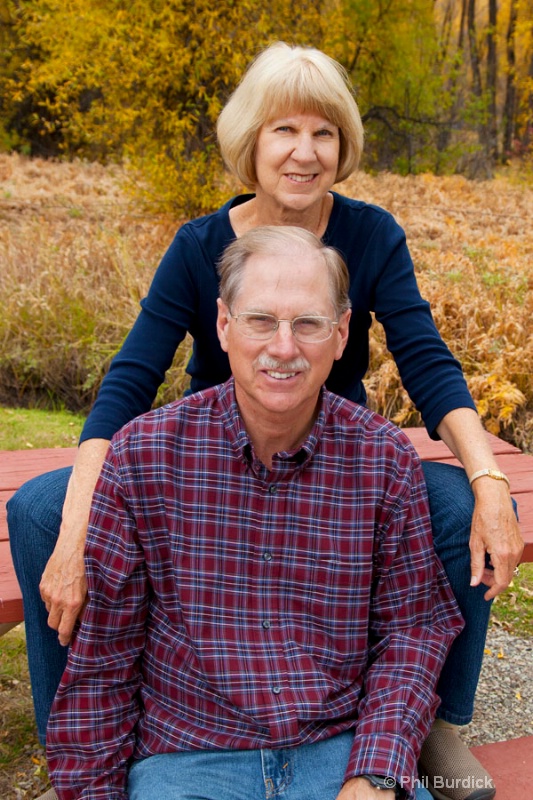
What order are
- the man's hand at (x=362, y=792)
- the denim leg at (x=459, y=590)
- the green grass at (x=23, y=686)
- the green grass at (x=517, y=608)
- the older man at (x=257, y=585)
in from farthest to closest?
the green grass at (x=517, y=608)
the green grass at (x=23, y=686)
the denim leg at (x=459, y=590)
the older man at (x=257, y=585)
the man's hand at (x=362, y=792)

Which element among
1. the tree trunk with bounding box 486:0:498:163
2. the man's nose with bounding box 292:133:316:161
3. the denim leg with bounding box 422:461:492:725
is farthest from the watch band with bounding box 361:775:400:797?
the tree trunk with bounding box 486:0:498:163

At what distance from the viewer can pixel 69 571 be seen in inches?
73.5

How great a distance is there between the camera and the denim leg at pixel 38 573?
2014mm

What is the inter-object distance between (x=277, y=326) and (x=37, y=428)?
376 cm

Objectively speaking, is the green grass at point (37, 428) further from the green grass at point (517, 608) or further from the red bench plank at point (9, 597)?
the red bench plank at point (9, 597)

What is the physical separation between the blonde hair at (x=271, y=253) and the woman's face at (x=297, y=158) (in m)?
0.52

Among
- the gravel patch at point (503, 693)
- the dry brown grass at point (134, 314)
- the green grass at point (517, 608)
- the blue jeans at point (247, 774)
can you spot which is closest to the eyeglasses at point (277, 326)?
the blue jeans at point (247, 774)

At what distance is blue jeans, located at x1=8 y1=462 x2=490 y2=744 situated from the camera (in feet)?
6.63

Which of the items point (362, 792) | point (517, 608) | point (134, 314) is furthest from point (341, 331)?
point (134, 314)

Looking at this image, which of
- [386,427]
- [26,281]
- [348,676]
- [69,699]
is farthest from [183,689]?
Answer: [26,281]

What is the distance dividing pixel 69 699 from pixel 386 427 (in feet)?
2.97

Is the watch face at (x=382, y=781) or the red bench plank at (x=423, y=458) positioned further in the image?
the red bench plank at (x=423, y=458)

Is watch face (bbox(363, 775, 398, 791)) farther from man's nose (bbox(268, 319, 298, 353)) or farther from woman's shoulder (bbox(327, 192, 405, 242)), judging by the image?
woman's shoulder (bbox(327, 192, 405, 242))

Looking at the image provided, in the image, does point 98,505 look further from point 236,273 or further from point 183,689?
point 236,273
